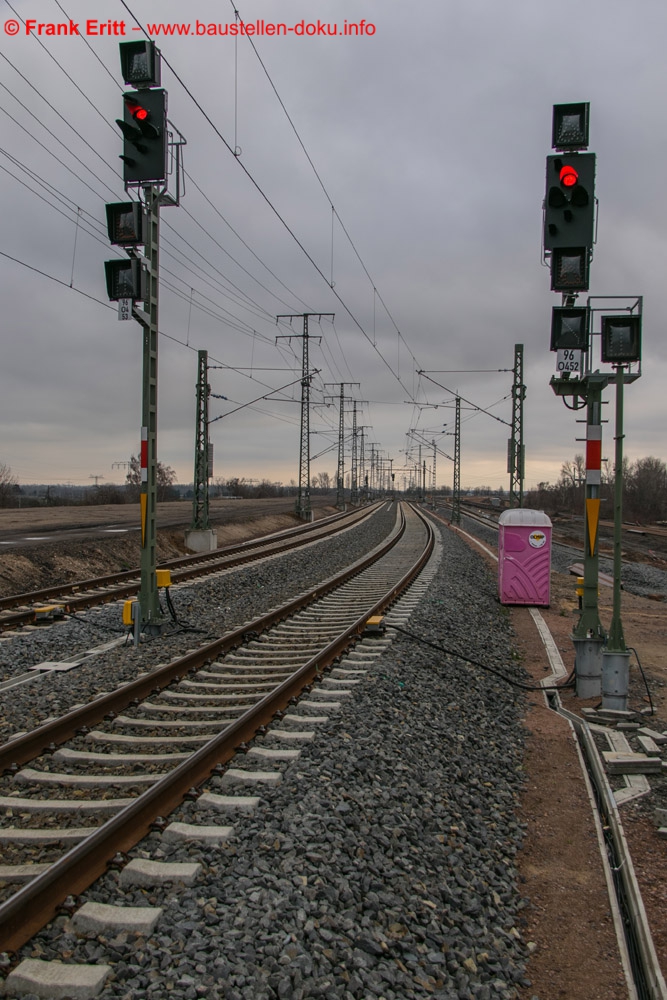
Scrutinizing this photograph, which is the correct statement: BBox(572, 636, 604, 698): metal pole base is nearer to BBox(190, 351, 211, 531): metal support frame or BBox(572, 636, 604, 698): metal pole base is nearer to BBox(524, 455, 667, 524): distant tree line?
BBox(190, 351, 211, 531): metal support frame

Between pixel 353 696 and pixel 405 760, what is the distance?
146 cm

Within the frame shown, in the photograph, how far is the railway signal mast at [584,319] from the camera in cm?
776

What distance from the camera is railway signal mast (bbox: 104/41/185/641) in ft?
30.2

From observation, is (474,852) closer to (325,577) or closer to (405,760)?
(405,760)

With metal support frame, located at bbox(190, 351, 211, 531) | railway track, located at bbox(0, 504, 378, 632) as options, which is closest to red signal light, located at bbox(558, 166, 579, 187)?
railway track, located at bbox(0, 504, 378, 632)

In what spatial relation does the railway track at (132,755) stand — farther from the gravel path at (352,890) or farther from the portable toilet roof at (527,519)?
the portable toilet roof at (527,519)

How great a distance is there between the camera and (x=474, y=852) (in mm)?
4594

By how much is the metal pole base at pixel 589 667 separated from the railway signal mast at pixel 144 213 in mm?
5777

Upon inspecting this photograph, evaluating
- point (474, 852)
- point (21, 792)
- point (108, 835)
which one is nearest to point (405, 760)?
point (474, 852)

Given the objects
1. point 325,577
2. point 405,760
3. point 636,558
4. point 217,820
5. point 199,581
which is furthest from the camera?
point 636,558

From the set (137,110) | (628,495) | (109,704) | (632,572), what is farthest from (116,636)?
(628,495)

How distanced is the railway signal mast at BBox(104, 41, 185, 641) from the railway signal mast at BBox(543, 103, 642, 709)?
5046mm

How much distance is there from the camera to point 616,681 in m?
8.03

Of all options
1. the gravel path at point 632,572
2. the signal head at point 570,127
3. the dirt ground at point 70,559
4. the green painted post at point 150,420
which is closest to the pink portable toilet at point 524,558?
the gravel path at point 632,572
